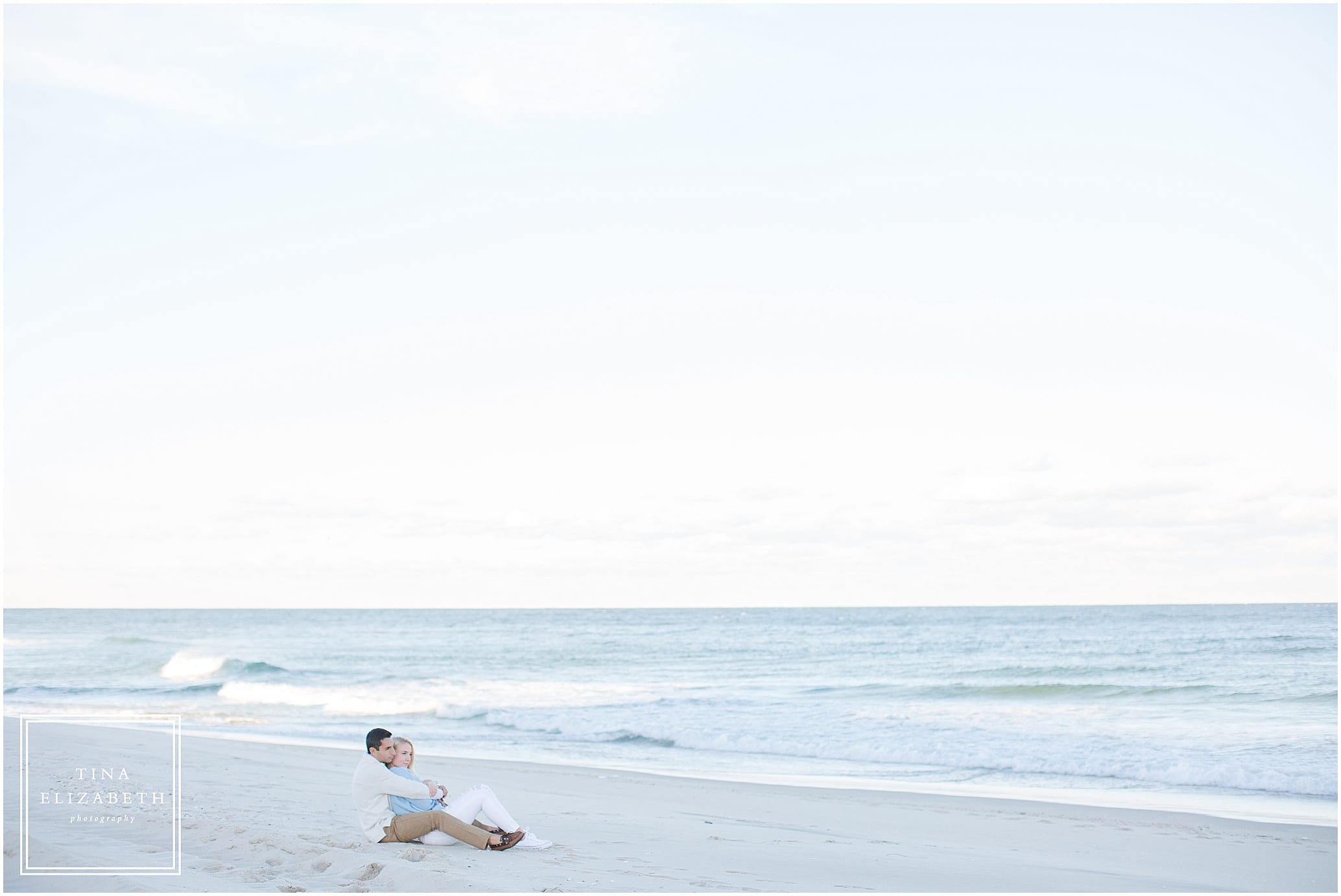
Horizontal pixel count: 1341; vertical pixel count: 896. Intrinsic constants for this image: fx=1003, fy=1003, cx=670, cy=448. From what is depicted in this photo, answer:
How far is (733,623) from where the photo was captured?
69000mm

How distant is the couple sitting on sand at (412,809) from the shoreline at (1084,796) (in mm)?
5592

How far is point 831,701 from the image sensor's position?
75.0 ft

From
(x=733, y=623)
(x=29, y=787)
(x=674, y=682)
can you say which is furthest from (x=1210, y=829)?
(x=733, y=623)

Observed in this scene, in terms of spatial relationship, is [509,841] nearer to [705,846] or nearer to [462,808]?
[462,808]

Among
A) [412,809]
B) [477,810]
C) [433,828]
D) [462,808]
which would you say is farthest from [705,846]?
[412,809]

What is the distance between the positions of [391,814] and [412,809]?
0.16 metres

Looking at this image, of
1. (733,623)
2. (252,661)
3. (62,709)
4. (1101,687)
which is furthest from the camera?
(733,623)

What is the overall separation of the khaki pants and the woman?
0.05 metres

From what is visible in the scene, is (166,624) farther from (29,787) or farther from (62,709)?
(29,787)

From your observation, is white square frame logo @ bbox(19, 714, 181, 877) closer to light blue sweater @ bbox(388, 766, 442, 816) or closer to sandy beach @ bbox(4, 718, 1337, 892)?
sandy beach @ bbox(4, 718, 1337, 892)

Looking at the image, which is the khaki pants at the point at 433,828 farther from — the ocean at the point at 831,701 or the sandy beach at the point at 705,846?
the ocean at the point at 831,701

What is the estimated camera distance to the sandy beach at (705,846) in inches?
258

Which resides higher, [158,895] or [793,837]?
[158,895]

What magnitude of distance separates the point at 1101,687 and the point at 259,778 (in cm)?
1913
